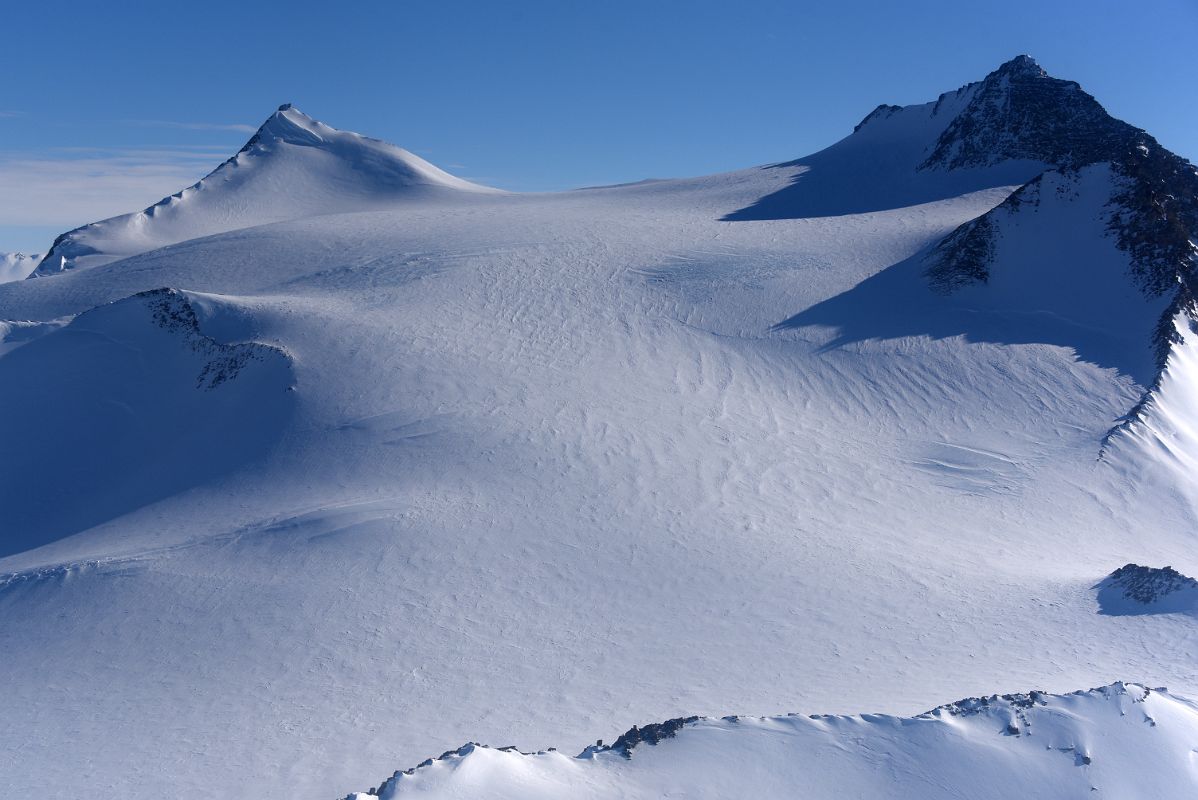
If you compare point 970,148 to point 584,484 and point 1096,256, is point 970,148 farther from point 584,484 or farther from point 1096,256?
point 584,484

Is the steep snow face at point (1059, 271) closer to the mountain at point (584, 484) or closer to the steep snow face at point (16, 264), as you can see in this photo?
the mountain at point (584, 484)

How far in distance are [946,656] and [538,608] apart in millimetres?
5938

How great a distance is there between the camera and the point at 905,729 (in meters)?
9.12

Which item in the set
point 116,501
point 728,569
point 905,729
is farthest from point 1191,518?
point 116,501

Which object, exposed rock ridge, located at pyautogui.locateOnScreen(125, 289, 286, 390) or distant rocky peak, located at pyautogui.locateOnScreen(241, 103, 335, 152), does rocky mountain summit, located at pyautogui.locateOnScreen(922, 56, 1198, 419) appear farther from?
distant rocky peak, located at pyautogui.locateOnScreen(241, 103, 335, 152)

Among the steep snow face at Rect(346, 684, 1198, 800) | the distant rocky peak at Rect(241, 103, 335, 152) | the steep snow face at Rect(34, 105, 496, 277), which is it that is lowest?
the steep snow face at Rect(346, 684, 1198, 800)

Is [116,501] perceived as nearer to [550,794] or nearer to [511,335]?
[511,335]

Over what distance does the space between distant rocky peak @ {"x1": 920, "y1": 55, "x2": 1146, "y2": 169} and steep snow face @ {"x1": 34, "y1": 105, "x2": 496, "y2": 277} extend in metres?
24.9

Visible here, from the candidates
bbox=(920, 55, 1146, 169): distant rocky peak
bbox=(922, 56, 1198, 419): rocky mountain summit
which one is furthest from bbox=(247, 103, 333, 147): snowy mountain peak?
bbox=(922, 56, 1198, 419): rocky mountain summit

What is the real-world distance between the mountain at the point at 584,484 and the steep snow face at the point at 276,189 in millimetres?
11274

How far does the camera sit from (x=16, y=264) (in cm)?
16325

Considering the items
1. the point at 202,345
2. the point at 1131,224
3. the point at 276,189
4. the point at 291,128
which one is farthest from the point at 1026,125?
the point at 291,128

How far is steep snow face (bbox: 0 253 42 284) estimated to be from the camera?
155450mm

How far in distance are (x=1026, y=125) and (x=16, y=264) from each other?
178124 mm
